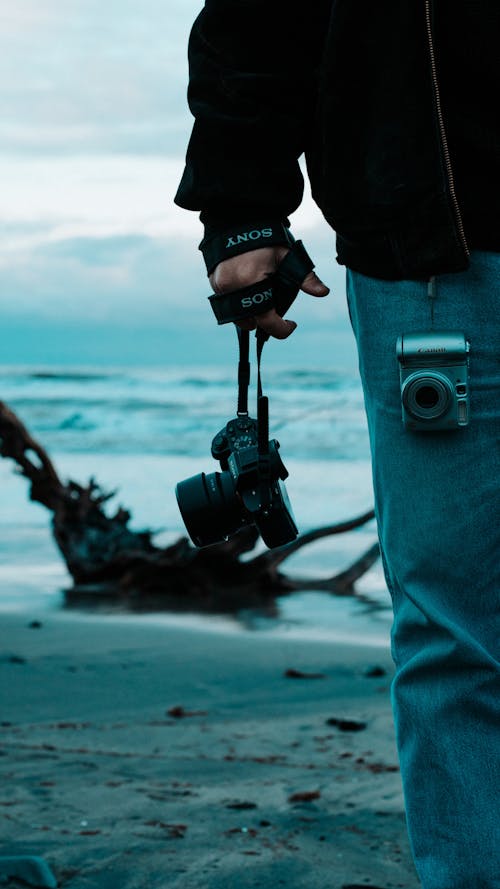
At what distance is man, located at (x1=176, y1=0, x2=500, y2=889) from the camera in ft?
5.00

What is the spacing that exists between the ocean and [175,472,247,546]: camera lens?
2773mm

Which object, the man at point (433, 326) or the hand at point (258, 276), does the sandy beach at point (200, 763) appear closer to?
the man at point (433, 326)

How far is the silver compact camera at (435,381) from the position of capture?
153 centimetres

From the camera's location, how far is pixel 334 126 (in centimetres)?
161

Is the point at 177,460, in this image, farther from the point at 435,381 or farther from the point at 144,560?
the point at 435,381

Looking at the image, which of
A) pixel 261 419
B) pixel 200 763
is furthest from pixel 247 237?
pixel 200 763

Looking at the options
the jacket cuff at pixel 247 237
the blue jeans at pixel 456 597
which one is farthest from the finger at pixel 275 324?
Result: the blue jeans at pixel 456 597

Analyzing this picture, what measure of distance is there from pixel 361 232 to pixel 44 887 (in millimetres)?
1332

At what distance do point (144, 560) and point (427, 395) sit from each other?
4.14 m

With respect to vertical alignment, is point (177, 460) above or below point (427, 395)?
above

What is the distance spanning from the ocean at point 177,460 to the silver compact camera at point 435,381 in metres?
3.11

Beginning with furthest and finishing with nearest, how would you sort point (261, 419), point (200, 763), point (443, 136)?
1. point (200, 763)
2. point (261, 419)
3. point (443, 136)

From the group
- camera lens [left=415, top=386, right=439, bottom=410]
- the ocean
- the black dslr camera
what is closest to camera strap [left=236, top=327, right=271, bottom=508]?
the black dslr camera

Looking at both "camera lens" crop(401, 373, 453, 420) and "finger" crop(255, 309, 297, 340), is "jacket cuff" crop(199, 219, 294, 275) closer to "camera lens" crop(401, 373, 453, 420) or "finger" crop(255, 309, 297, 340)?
"finger" crop(255, 309, 297, 340)
